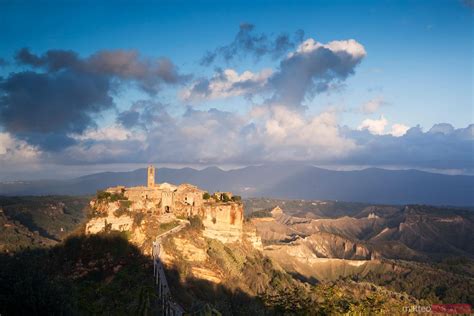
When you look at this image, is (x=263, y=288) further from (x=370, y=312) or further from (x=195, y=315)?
(x=195, y=315)

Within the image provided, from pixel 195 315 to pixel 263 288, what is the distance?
39.0m

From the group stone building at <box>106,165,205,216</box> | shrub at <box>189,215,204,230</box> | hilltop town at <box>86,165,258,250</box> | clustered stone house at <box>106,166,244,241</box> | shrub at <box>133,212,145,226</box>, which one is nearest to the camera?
hilltop town at <box>86,165,258,250</box>

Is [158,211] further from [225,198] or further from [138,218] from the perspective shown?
[225,198]

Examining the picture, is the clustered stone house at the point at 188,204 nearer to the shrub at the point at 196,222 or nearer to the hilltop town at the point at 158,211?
the hilltop town at the point at 158,211

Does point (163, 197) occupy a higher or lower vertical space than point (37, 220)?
higher

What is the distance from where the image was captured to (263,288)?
57062mm

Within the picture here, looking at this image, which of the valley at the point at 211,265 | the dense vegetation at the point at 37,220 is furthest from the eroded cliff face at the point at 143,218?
the dense vegetation at the point at 37,220

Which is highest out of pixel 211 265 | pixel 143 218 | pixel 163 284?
pixel 143 218

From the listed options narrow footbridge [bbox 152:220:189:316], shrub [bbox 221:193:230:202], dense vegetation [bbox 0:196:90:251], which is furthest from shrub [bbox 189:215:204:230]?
dense vegetation [bbox 0:196:90:251]

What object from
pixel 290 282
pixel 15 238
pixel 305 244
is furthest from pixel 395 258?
pixel 15 238

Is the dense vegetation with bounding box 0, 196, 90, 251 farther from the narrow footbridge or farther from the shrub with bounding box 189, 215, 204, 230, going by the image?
the narrow footbridge

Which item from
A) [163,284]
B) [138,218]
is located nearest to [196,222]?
[138,218]

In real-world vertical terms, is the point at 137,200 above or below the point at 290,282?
above

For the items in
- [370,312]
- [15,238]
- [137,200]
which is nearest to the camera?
[370,312]
